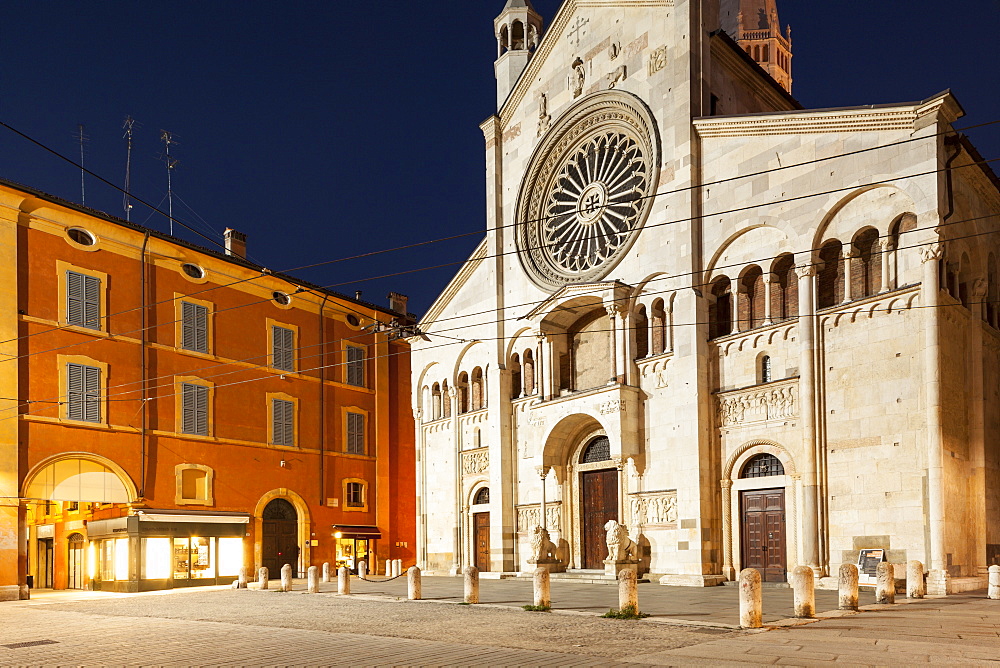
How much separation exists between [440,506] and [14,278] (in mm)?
15629

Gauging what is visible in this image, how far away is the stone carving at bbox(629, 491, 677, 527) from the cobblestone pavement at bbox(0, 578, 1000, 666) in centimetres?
335

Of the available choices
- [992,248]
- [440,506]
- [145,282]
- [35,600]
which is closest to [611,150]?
[992,248]

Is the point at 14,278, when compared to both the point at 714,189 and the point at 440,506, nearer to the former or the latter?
the point at 440,506

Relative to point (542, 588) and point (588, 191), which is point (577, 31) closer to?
point (588, 191)

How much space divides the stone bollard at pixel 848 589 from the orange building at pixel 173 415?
16321 mm

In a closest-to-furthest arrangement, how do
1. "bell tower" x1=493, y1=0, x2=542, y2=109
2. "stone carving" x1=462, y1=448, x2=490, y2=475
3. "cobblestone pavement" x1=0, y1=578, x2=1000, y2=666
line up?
1. "cobblestone pavement" x1=0, y1=578, x2=1000, y2=666
2. "stone carving" x1=462, y1=448, x2=490, y2=475
3. "bell tower" x1=493, y1=0, x2=542, y2=109

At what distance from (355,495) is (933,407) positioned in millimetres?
24116

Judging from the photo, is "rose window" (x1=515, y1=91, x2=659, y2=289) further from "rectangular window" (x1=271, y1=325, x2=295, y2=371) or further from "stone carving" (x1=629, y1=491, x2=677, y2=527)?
"rectangular window" (x1=271, y1=325, x2=295, y2=371)

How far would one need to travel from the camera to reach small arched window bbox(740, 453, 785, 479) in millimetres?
21188

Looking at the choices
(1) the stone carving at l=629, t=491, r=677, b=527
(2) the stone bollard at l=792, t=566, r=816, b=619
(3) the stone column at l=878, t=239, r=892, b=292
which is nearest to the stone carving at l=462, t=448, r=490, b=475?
(1) the stone carving at l=629, t=491, r=677, b=527

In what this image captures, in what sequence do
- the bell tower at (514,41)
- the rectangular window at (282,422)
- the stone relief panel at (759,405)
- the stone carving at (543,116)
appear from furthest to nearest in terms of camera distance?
the rectangular window at (282,422) → the bell tower at (514,41) → the stone carving at (543,116) → the stone relief panel at (759,405)

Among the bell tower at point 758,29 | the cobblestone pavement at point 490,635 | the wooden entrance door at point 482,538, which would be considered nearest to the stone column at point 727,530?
the cobblestone pavement at point 490,635

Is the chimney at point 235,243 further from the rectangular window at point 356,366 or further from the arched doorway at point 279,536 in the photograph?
the arched doorway at point 279,536

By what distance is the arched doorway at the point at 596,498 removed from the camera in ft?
83.6
